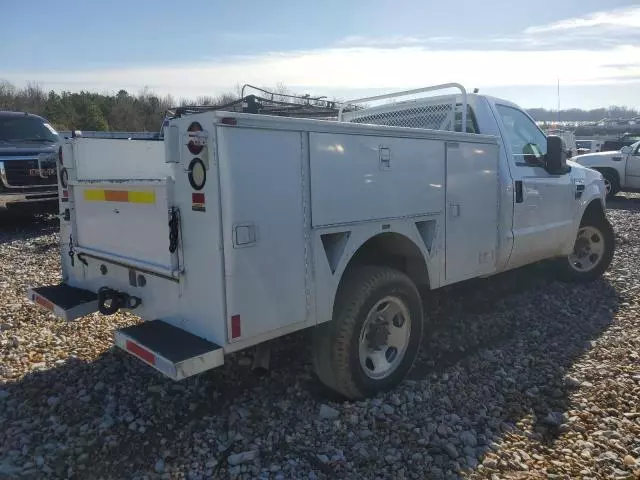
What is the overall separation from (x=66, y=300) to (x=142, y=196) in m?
1.18

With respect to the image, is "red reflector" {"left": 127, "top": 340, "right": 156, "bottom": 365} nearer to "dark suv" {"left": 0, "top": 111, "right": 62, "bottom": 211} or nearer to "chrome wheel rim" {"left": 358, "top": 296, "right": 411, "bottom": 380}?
"chrome wheel rim" {"left": 358, "top": 296, "right": 411, "bottom": 380}

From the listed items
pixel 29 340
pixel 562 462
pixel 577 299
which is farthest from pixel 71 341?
pixel 577 299

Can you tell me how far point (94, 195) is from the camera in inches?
150

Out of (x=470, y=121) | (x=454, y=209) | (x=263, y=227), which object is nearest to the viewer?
(x=263, y=227)

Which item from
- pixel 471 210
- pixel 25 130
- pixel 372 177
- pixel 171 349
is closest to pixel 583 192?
pixel 471 210

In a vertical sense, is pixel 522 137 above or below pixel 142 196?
above

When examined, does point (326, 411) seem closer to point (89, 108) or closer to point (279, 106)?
point (279, 106)

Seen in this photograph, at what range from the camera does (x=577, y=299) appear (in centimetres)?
604

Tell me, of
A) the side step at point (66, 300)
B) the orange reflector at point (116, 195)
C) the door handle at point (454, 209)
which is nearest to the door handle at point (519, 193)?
the door handle at point (454, 209)

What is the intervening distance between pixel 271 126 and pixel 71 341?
2979mm

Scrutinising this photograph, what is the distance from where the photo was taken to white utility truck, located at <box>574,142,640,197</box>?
1557cm

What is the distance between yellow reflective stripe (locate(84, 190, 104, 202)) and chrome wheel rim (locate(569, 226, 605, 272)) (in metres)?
5.35

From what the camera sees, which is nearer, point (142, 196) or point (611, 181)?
point (142, 196)

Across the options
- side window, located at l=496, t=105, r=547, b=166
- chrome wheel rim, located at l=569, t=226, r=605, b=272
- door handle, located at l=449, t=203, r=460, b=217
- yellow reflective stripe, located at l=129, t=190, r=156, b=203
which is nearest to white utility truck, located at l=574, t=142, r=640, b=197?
chrome wheel rim, located at l=569, t=226, r=605, b=272
